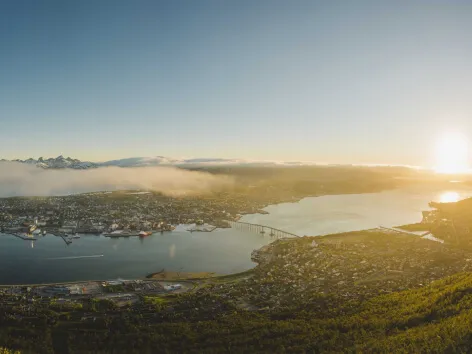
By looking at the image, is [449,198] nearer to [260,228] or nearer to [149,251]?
[260,228]

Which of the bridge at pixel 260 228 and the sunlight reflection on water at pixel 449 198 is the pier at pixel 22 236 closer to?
the bridge at pixel 260 228

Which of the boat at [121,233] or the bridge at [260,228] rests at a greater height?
the boat at [121,233]

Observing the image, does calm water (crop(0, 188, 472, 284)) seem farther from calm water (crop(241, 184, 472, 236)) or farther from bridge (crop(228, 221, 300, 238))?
bridge (crop(228, 221, 300, 238))

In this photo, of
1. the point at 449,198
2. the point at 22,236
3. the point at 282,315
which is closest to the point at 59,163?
the point at 22,236

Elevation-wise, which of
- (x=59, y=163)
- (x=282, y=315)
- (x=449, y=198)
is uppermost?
(x=59, y=163)

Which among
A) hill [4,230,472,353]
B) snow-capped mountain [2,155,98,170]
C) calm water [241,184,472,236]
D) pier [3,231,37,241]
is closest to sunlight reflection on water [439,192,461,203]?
calm water [241,184,472,236]

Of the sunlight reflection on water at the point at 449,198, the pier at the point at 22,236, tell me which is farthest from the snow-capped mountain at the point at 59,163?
the sunlight reflection on water at the point at 449,198
